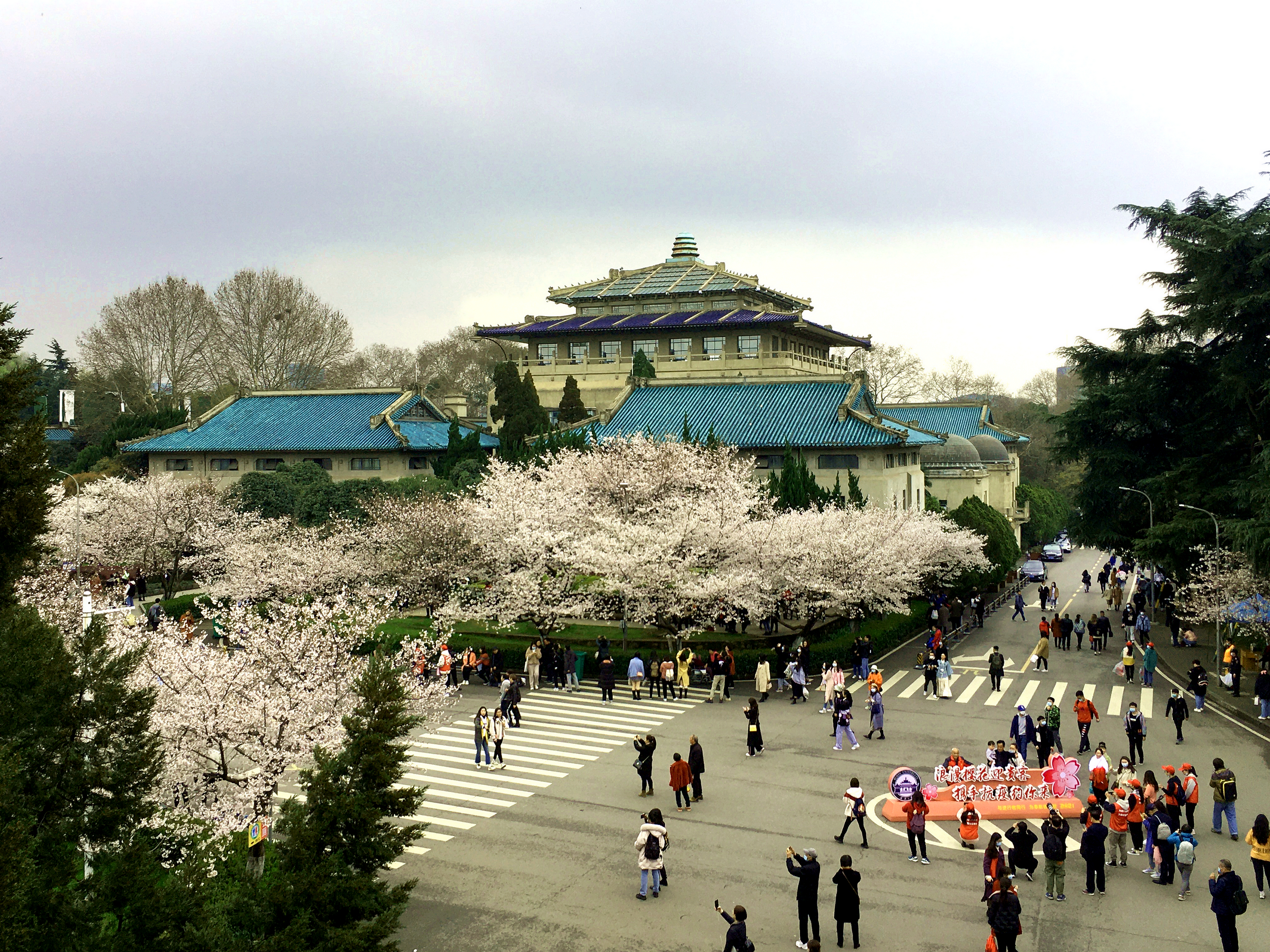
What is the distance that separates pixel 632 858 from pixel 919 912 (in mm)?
4969

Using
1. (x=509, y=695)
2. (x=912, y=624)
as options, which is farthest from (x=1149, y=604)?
(x=509, y=695)

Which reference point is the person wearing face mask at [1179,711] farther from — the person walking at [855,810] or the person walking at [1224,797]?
the person walking at [855,810]

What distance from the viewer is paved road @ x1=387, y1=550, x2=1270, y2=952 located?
1522 cm

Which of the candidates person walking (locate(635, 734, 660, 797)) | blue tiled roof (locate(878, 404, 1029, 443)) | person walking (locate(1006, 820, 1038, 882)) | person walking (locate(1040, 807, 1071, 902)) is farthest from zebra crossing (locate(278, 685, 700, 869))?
blue tiled roof (locate(878, 404, 1029, 443))

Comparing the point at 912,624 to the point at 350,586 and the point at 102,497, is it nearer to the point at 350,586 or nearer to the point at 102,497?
the point at 350,586

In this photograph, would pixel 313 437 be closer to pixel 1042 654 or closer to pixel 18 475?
pixel 1042 654

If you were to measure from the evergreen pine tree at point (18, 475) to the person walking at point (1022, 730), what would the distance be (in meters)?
19.6

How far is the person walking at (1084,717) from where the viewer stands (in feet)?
78.7

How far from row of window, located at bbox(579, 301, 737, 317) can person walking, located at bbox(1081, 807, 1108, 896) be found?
6018cm

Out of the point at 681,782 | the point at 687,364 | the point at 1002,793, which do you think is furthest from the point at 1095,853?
the point at 687,364

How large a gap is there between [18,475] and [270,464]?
148 feet

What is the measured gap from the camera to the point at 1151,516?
40562 mm

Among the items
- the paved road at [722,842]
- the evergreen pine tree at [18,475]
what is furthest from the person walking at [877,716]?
the evergreen pine tree at [18,475]

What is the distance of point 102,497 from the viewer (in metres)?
47.4
